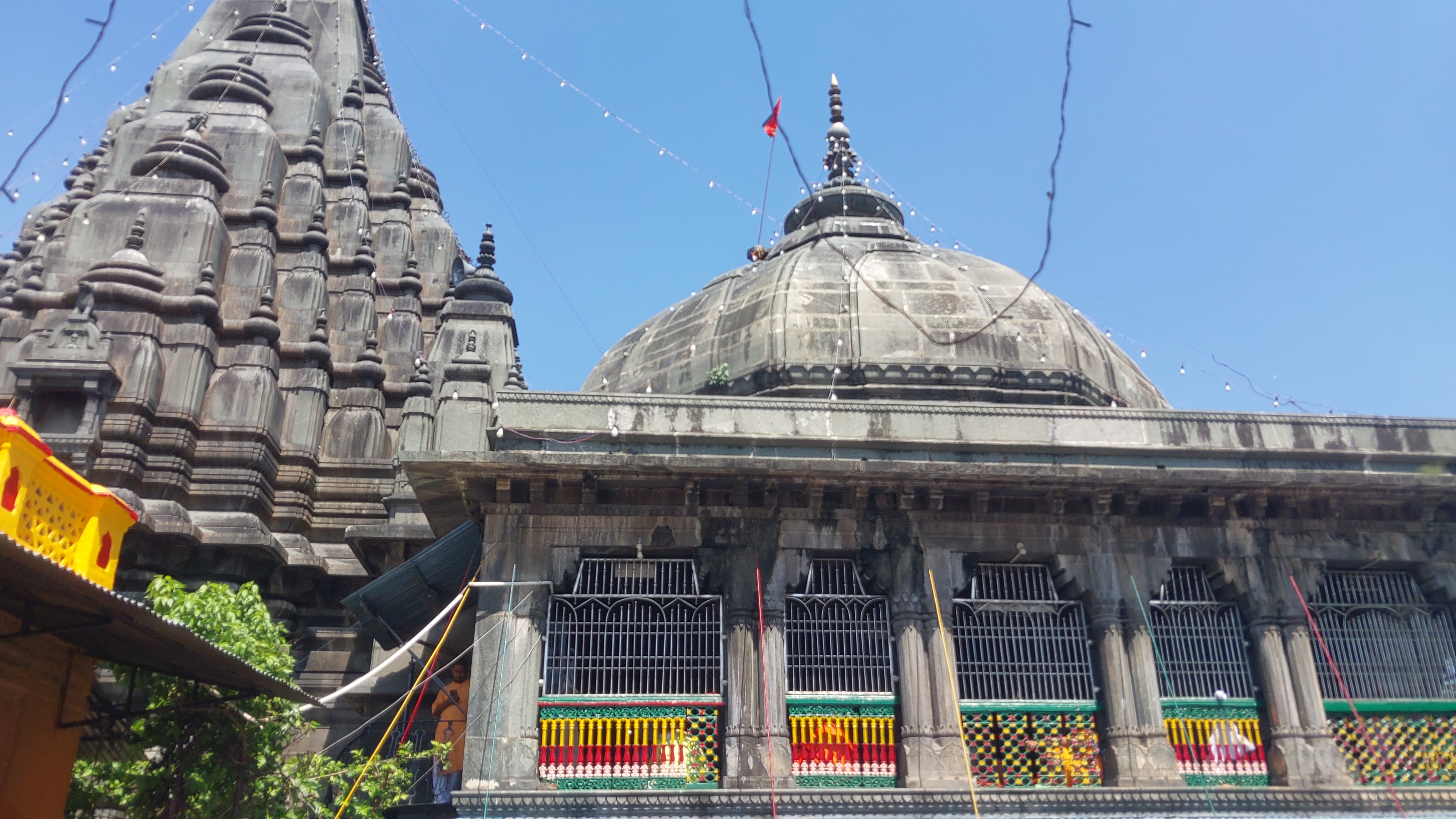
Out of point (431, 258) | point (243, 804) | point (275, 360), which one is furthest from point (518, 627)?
point (431, 258)

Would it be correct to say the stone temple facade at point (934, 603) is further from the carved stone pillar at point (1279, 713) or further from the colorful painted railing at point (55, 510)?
the colorful painted railing at point (55, 510)

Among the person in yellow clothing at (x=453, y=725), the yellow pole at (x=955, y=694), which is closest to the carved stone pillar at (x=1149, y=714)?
the yellow pole at (x=955, y=694)

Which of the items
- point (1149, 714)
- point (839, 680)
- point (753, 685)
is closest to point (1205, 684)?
point (1149, 714)

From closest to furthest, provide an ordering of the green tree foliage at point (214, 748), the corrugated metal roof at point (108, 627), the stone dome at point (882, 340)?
the corrugated metal roof at point (108, 627), the green tree foliage at point (214, 748), the stone dome at point (882, 340)

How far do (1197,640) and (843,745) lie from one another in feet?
14.8

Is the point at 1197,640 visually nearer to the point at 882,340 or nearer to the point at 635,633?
the point at 635,633

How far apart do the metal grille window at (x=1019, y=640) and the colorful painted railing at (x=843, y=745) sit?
3.52 feet

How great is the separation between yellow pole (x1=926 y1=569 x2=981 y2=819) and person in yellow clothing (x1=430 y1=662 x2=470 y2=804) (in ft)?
20.9

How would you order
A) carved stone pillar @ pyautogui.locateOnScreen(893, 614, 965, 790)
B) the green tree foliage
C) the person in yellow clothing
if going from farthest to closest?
the person in yellow clothing → carved stone pillar @ pyautogui.locateOnScreen(893, 614, 965, 790) → the green tree foliage

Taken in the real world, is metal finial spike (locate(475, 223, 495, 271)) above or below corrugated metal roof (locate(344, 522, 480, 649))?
above

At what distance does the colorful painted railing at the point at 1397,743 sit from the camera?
1255 centimetres

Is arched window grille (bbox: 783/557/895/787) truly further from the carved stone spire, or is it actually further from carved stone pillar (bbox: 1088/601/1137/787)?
the carved stone spire

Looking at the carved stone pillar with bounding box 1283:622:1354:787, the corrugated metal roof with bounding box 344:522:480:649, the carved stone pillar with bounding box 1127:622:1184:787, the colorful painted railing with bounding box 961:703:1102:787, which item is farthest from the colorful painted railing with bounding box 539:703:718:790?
the carved stone pillar with bounding box 1283:622:1354:787

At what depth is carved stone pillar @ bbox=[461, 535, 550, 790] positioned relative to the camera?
11.6 meters
